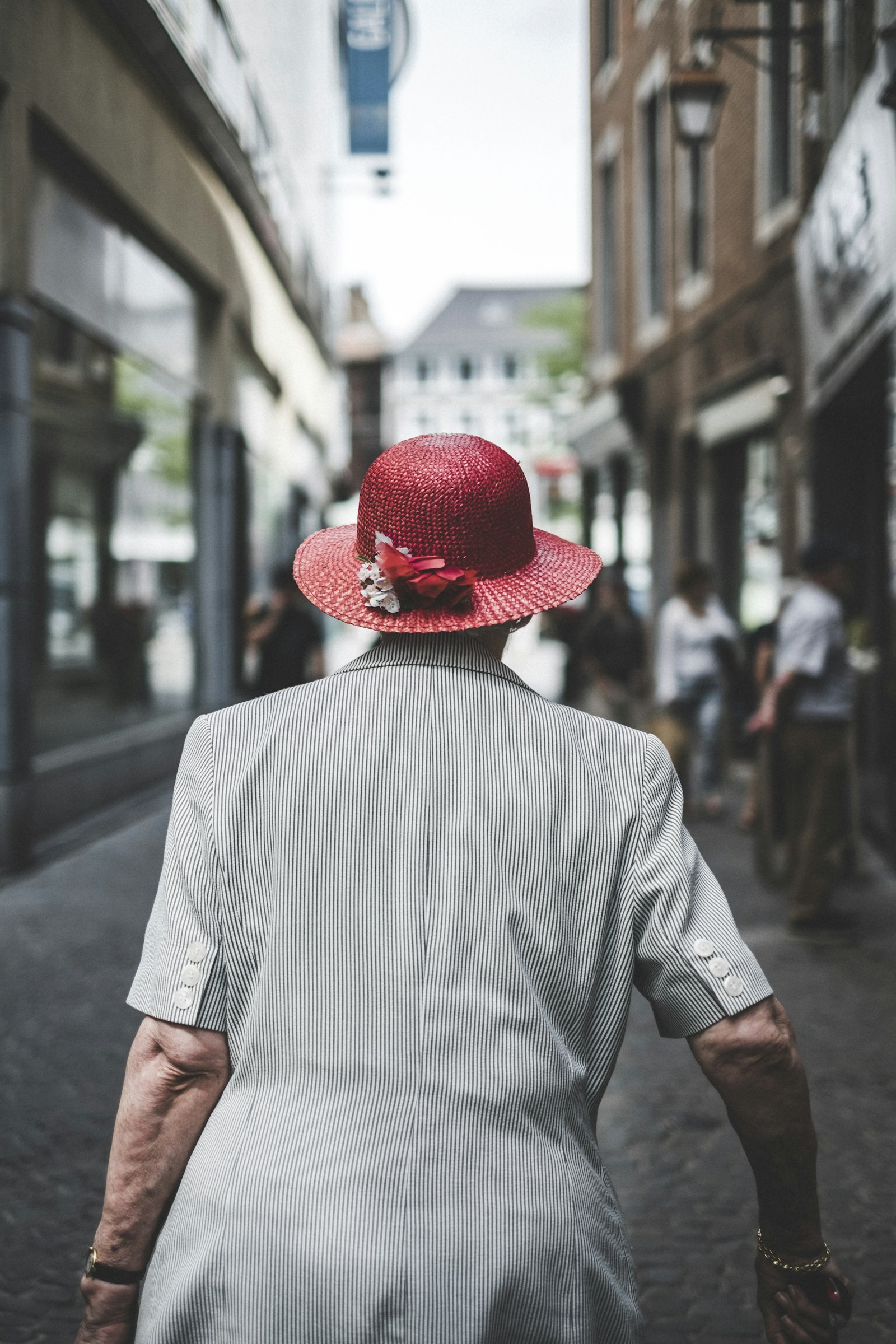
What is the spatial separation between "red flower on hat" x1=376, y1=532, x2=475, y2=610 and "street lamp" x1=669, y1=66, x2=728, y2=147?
32.8ft

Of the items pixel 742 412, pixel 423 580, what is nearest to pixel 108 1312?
pixel 423 580

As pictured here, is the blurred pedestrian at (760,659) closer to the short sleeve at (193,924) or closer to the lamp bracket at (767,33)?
the lamp bracket at (767,33)

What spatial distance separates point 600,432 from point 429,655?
1948cm

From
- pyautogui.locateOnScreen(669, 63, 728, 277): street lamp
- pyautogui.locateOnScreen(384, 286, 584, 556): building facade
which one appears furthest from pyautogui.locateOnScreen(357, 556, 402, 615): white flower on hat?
pyautogui.locateOnScreen(384, 286, 584, 556): building facade

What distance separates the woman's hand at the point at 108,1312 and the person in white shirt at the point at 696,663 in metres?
8.35

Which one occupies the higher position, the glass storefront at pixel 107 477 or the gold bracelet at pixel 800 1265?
the glass storefront at pixel 107 477

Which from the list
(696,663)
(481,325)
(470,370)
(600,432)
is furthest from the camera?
(481,325)

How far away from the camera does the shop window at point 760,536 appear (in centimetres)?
1338

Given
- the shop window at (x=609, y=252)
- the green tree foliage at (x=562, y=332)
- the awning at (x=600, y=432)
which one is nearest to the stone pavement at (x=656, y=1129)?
the awning at (x=600, y=432)

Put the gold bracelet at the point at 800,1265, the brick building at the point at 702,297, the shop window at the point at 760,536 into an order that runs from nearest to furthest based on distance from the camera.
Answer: the gold bracelet at the point at 800,1265
the brick building at the point at 702,297
the shop window at the point at 760,536

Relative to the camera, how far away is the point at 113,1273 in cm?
166

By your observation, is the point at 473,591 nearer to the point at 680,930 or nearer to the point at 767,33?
the point at 680,930

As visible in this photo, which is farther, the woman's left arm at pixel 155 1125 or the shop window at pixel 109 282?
the shop window at pixel 109 282

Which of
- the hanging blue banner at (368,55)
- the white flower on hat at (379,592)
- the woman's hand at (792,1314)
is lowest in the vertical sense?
the woman's hand at (792,1314)
